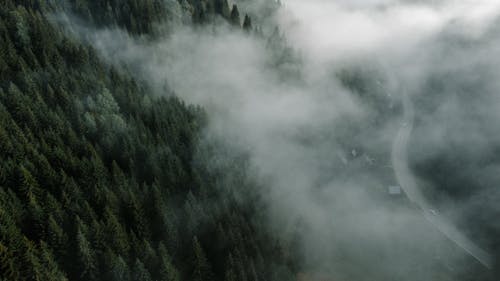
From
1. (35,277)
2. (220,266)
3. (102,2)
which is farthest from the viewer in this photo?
(102,2)

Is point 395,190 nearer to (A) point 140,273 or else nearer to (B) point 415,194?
(B) point 415,194

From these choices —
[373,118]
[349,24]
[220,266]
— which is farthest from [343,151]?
[349,24]

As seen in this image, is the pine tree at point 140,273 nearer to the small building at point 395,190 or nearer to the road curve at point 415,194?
the small building at point 395,190

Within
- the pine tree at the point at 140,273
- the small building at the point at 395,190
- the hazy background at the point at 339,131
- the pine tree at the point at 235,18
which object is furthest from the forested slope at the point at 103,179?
the pine tree at the point at 235,18

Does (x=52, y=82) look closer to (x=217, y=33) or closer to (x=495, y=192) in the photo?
(x=217, y=33)

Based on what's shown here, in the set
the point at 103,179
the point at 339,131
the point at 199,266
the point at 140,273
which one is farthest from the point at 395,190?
the point at 103,179

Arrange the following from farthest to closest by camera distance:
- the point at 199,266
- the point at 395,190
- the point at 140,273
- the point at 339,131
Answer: the point at 339,131 < the point at 395,190 < the point at 199,266 < the point at 140,273
